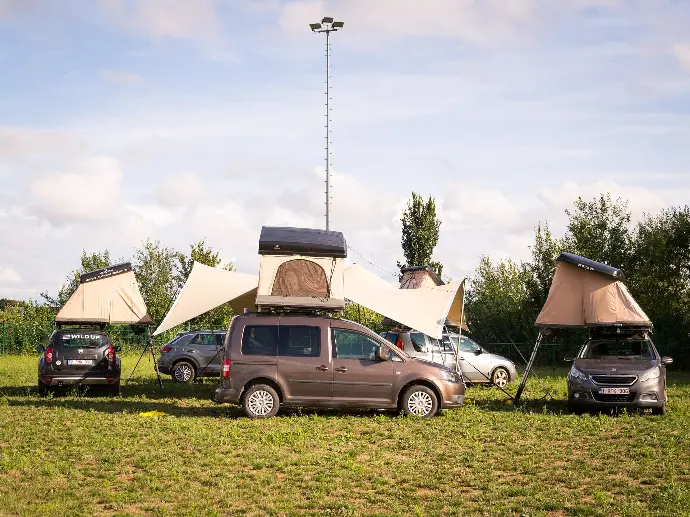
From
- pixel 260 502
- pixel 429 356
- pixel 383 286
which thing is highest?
pixel 383 286

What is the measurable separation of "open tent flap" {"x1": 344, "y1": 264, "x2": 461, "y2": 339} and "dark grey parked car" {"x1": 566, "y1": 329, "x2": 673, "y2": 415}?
115 inches

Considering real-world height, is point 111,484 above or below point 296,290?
below

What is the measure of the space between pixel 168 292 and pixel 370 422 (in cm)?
3730

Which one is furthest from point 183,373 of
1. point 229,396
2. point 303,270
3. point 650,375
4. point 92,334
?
point 650,375

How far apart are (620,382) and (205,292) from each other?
887 cm

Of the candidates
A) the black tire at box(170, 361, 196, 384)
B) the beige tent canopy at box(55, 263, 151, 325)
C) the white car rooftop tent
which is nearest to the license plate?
the white car rooftop tent

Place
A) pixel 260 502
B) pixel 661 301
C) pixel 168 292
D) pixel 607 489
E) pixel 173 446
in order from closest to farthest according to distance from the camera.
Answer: pixel 260 502 → pixel 607 489 → pixel 173 446 → pixel 661 301 → pixel 168 292

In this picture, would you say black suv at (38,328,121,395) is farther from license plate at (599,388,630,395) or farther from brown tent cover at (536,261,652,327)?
license plate at (599,388,630,395)

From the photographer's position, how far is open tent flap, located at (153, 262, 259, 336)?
19000mm

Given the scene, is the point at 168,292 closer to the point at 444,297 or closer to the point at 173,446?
the point at 444,297

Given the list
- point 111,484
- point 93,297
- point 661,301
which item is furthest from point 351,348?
point 661,301

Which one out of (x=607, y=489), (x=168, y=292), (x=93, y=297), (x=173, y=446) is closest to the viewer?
(x=607, y=489)

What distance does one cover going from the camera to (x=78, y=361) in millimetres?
19125

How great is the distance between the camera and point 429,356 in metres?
22.3
